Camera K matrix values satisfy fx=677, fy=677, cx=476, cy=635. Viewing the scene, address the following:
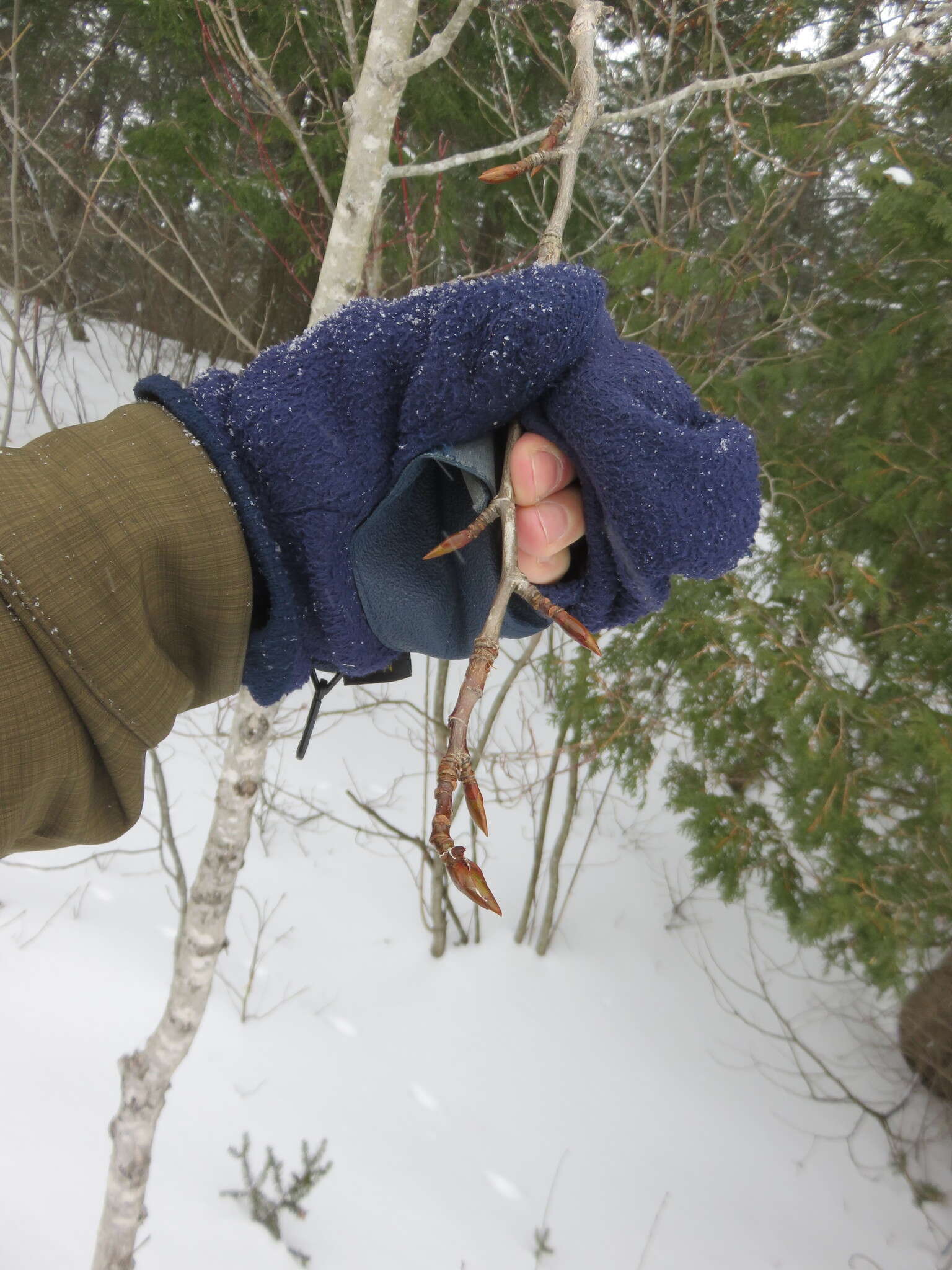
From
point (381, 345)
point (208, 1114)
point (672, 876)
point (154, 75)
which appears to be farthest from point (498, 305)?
point (154, 75)

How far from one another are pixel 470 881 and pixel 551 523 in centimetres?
54

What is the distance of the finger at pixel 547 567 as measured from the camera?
0.95m

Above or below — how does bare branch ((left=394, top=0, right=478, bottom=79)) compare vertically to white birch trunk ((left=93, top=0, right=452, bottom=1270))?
above

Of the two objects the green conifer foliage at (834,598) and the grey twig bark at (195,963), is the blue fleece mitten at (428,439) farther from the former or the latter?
the green conifer foliage at (834,598)

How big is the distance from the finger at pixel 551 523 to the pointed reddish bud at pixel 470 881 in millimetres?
492

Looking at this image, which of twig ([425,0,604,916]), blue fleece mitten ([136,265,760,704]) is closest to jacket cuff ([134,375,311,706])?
blue fleece mitten ([136,265,760,704])

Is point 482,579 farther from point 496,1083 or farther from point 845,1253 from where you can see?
point 845,1253

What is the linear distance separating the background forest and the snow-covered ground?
1.57 ft

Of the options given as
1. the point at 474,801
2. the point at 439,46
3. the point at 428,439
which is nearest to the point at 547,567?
the point at 428,439

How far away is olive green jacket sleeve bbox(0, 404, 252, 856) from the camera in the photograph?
661 millimetres

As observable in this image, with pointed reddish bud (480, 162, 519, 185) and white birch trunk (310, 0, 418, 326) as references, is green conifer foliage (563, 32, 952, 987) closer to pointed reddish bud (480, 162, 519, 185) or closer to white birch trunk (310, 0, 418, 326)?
white birch trunk (310, 0, 418, 326)

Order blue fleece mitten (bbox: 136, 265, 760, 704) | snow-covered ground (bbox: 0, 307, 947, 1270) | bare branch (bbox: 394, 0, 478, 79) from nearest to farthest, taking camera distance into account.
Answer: blue fleece mitten (bbox: 136, 265, 760, 704) < bare branch (bbox: 394, 0, 478, 79) < snow-covered ground (bbox: 0, 307, 947, 1270)

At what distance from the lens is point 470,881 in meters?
0.47

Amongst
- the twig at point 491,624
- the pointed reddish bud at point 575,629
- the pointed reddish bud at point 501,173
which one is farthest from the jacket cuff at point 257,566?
the pointed reddish bud at point 501,173
